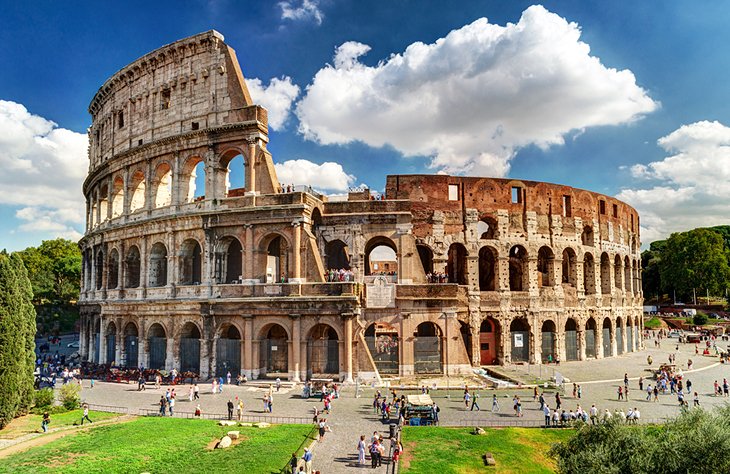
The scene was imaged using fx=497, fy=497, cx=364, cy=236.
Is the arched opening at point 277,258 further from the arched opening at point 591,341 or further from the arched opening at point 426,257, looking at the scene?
the arched opening at point 591,341

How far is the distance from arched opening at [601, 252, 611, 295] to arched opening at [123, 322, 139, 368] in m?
38.1

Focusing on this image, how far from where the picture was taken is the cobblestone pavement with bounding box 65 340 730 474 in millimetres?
19219

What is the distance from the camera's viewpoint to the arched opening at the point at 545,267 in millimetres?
38844

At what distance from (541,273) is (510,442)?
2291cm

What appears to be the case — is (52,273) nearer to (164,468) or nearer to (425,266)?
(425,266)

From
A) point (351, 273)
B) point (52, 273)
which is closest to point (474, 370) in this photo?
point (351, 273)

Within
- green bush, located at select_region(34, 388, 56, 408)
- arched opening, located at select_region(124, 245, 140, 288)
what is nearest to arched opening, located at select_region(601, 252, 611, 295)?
arched opening, located at select_region(124, 245, 140, 288)

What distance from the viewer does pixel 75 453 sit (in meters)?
18.1

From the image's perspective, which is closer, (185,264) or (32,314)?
(32,314)

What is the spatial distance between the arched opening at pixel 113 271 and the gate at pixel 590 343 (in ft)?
123

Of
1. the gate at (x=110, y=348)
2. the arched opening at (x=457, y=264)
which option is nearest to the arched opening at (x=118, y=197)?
the gate at (x=110, y=348)

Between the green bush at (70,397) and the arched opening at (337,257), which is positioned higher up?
the arched opening at (337,257)

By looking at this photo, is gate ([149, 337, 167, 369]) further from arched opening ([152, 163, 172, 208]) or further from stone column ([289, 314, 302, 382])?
stone column ([289, 314, 302, 382])

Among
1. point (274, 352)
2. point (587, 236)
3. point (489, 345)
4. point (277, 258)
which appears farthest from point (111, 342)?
point (587, 236)
